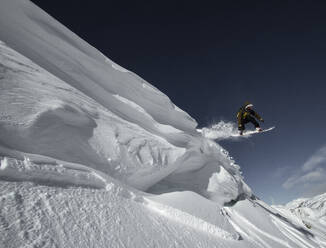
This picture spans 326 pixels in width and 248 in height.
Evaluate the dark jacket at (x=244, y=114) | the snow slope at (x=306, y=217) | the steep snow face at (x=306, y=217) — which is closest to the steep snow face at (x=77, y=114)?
the dark jacket at (x=244, y=114)

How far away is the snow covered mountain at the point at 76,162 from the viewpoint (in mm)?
2012

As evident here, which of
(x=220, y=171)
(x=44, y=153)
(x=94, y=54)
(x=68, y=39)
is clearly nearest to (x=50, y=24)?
(x=68, y=39)

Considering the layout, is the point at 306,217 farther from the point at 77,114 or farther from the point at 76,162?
the point at 77,114

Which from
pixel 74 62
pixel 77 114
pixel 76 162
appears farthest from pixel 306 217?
pixel 74 62

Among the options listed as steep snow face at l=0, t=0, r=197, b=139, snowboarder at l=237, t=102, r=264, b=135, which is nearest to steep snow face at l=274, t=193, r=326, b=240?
snowboarder at l=237, t=102, r=264, b=135

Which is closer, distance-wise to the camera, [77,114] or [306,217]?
[77,114]

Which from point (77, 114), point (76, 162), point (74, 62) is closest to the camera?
point (76, 162)

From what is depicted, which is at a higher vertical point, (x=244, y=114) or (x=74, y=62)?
(x=244, y=114)

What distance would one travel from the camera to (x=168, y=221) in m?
3.36

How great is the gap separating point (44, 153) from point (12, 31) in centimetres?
407

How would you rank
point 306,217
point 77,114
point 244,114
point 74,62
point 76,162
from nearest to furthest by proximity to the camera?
1. point 76,162
2. point 77,114
3. point 74,62
4. point 244,114
5. point 306,217

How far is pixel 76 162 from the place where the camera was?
132 inches

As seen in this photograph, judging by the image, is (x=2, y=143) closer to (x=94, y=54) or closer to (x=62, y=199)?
(x=62, y=199)

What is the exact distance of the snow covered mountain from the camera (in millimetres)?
2012
